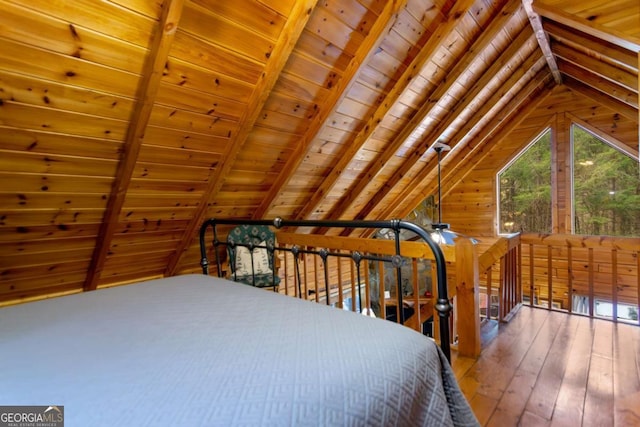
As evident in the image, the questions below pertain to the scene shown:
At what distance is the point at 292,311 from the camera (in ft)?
3.56

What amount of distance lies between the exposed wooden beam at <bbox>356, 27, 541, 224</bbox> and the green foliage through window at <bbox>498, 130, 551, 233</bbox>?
1626 millimetres

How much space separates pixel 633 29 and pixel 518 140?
352 centimetres

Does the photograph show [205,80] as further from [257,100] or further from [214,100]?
[257,100]

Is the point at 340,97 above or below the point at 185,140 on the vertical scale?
above

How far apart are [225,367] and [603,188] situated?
18.2 ft

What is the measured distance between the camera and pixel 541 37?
9.85ft

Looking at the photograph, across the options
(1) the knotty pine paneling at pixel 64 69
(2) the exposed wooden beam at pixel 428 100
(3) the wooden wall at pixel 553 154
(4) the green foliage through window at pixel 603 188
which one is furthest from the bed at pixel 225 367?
(4) the green foliage through window at pixel 603 188

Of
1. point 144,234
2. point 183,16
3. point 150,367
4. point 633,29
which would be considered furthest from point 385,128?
point 150,367

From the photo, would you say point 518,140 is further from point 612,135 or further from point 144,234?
point 144,234

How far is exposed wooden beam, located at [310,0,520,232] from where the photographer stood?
241cm

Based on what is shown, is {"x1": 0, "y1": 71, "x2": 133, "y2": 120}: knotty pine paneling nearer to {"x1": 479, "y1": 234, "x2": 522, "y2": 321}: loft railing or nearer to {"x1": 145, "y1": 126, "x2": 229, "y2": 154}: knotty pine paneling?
{"x1": 145, "y1": 126, "x2": 229, "y2": 154}: knotty pine paneling

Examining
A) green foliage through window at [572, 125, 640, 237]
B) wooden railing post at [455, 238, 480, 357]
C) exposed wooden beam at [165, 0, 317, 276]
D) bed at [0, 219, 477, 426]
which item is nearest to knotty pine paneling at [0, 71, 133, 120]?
exposed wooden beam at [165, 0, 317, 276]

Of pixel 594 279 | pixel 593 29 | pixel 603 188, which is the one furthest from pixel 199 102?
pixel 594 279

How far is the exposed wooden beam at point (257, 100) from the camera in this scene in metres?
1.83
